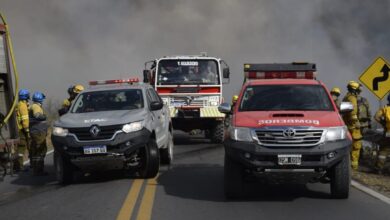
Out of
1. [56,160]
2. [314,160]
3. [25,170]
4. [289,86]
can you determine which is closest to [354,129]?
[289,86]

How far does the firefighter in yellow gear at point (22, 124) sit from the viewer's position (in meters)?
12.1

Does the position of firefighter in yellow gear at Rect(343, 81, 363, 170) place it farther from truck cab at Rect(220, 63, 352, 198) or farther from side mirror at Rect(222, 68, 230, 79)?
side mirror at Rect(222, 68, 230, 79)

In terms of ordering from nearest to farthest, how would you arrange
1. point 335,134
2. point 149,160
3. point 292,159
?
point 292,159, point 335,134, point 149,160

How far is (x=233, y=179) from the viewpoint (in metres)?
8.15

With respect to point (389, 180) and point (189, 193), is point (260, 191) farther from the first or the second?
point (389, 180)

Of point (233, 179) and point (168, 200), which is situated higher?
point (233, 179)

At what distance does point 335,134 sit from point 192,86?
969 centimetres

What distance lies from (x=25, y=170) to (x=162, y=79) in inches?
239

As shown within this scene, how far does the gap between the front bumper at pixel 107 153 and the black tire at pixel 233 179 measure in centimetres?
216

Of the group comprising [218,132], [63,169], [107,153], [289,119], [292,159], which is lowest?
[218,132]

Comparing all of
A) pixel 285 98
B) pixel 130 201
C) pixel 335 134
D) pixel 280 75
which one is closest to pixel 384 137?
pixel 285 98

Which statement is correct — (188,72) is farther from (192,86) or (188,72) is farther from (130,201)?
(130,201)

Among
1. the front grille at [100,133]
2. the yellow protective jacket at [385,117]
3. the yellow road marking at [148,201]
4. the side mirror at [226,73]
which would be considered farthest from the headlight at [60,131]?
the side mirror at [226,73]

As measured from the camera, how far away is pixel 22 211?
773 cm
